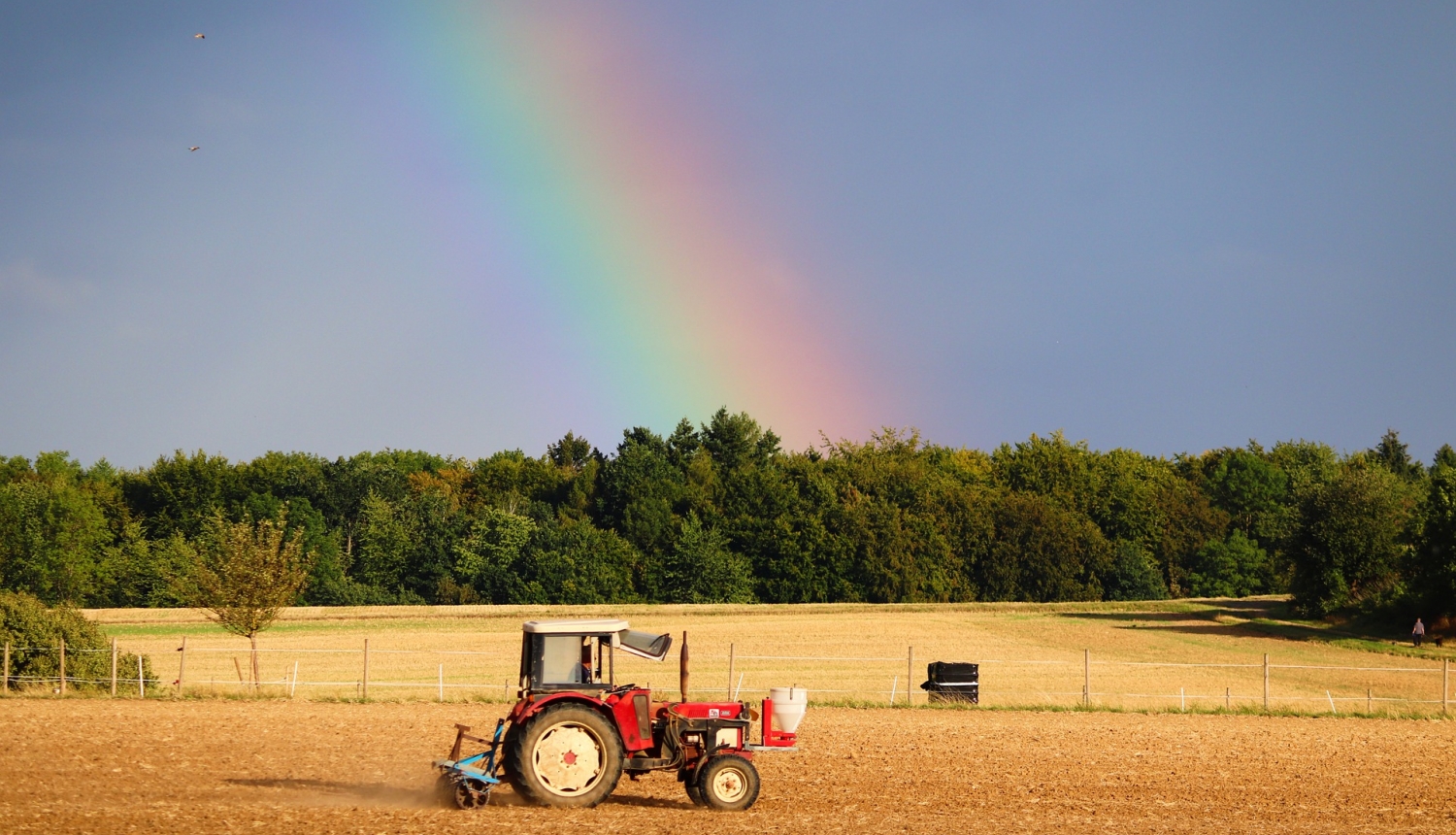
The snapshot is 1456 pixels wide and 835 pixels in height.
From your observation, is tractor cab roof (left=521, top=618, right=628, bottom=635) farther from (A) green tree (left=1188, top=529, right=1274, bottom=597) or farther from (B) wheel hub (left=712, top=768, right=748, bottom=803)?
(A) green tree (left=1188, top=529, right=1274, bottom=597)

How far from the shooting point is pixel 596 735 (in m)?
13.2

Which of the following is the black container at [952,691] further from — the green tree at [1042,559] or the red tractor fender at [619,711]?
the green tree at [1042,559]

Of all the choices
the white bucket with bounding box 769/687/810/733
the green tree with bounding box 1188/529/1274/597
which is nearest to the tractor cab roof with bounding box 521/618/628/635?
the white bucket with bounding box 769/687/810/733

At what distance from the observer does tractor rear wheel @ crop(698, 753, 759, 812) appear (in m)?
13.8

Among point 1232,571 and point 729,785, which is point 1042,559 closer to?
point 1232,571

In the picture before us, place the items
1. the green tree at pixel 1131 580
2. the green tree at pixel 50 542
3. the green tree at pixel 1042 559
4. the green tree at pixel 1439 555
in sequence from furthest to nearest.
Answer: the green tree at pixel 1042 559, the green tree at pixel 1131 580, the green tree at pixel 50 542, the green tree at pixel 1439 555

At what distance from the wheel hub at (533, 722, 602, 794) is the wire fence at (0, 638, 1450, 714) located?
1157 cm

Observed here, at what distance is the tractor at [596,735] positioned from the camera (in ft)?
43.3

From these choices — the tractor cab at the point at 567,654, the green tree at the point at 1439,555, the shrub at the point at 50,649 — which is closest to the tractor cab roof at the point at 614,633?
the tractor cab at the point at 567,654

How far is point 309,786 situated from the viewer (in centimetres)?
1509

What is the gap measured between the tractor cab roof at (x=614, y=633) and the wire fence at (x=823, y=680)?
11.6 m

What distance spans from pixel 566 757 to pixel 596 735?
Result: 40cm

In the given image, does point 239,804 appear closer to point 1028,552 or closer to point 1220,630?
point 1220,630

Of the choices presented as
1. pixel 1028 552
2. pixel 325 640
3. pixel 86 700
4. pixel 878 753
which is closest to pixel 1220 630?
pixel 1028 552
